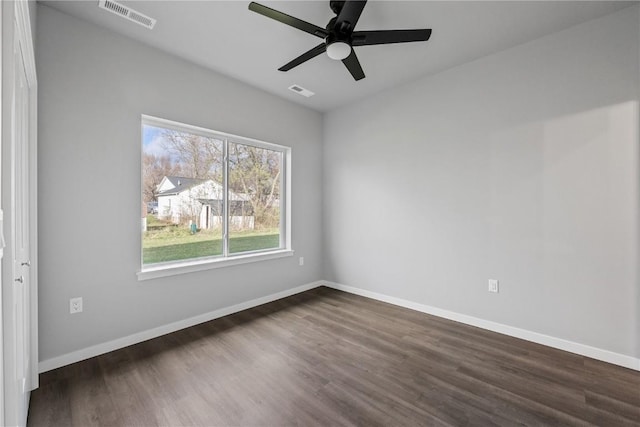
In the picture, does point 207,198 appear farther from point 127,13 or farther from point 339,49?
point 339,49

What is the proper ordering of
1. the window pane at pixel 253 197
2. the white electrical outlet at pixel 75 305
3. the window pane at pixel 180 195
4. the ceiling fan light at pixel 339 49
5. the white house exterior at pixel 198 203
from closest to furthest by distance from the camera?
the ceiling fan light at pixel 339 49, the white electrical outlet at pixel 75 305, the window pane at pixel 180 195, the white house exterior at pixel 198 203, the window pane at pixel 253 197

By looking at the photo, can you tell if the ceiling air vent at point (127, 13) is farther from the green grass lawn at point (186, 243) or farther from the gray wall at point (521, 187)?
the gray wall at point (521, 187)

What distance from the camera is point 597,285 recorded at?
237 cm

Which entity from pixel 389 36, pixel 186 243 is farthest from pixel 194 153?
pixel 389 36

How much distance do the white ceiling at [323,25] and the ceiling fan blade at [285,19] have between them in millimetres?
339

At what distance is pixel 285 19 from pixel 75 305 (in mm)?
2726

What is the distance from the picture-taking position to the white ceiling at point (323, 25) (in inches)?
86.7

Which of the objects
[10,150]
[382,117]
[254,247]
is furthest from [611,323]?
[10,150]

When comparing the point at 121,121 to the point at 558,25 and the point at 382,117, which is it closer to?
the point at 382,117

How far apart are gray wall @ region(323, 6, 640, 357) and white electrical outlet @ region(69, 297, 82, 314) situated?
3.11m

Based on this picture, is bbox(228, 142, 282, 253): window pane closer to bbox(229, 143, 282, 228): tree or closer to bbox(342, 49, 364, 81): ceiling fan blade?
bbox(229, 143, 282, 228): tree

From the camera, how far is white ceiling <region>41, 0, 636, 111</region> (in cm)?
220

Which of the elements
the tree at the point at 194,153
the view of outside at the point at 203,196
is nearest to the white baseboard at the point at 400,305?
the view of outside at the point at 203,196

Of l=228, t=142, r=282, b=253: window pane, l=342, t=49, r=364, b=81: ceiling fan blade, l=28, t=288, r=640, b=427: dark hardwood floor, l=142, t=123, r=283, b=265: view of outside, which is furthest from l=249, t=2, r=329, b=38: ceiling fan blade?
l=28, t=288, r=640, b=427: dark hardwood floor
